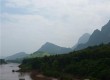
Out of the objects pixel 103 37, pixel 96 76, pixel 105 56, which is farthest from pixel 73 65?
pixel 103 37

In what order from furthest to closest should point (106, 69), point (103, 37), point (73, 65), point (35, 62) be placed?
point (103, 37) → point (35, 62) → point (73, 65) → point (106, 69)

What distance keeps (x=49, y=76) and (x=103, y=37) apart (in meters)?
58.0

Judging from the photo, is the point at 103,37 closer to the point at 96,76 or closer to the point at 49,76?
the point at 49,76

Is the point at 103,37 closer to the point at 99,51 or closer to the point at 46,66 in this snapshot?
the point at 46,66

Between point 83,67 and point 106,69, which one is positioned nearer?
point 106,69

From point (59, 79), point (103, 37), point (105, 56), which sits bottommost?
point (59, 79)

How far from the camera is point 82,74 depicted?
34375 millimetres

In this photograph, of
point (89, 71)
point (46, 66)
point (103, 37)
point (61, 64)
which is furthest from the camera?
point (103, 37)

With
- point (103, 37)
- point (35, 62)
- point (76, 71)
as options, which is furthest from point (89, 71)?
point (103, 37)

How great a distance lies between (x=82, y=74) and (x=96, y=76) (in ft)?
13.1

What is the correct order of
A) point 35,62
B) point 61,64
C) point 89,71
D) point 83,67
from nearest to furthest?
1. point 89,71
2. point 83,67
3. point 61,64
4. point 35,62

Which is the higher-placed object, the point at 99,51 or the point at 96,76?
the point at 99,51

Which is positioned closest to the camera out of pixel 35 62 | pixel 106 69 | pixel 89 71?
pixel 106 69

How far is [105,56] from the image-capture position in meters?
37.1
